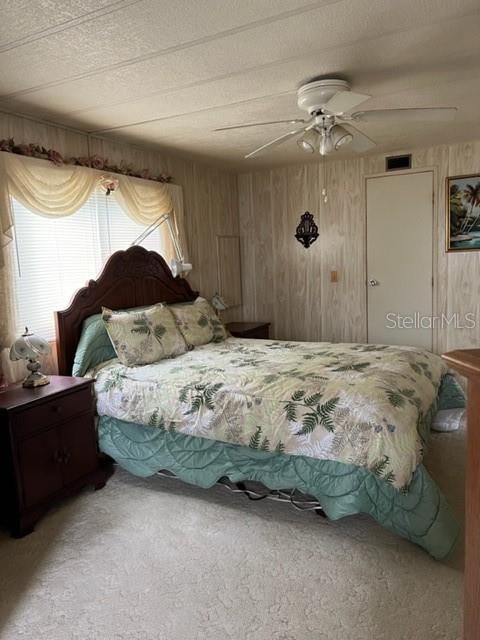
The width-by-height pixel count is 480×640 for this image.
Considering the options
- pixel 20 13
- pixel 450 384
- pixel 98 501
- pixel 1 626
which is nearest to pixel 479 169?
pixel 450 384

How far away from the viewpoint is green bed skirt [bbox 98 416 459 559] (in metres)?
2.16

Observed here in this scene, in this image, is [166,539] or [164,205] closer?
[166,539]

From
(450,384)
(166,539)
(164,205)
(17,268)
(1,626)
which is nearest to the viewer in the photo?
(1,626)

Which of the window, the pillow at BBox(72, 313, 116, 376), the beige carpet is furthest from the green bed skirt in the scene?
the window

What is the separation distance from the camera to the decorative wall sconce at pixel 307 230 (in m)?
5.16

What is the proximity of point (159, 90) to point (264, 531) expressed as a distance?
2.58 m

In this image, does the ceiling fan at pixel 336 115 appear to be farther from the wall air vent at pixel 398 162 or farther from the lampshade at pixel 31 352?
the wall air vent at pixel 398 162

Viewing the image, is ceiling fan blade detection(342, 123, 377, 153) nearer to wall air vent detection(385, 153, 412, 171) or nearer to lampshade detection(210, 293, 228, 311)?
wall air vent detection(385, 153, 412, 171)

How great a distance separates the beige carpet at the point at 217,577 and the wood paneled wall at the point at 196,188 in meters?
2.53

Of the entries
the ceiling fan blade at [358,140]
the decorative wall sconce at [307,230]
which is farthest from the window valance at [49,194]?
the ceiling fan blade at [358,140]

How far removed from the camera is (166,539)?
242 centimetres

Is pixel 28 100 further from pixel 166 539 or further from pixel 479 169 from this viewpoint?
pixel 479 169

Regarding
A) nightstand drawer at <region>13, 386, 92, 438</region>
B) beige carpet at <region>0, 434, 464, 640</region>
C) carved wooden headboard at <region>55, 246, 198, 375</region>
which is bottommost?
beige carpet at <region>0, 434, 464, 640</region>

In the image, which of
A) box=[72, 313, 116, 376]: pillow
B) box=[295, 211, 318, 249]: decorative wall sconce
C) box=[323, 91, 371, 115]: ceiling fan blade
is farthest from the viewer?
box=[295, 211, 318, 249]: decorative wall sconce
